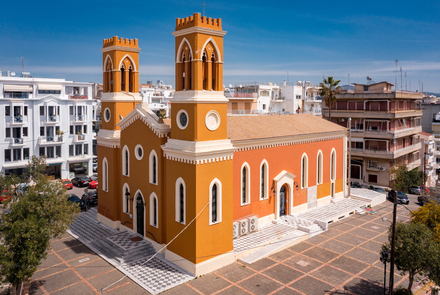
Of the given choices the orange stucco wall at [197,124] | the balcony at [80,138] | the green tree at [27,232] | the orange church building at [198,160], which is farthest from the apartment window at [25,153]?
the orange stucco wall at [197,124]

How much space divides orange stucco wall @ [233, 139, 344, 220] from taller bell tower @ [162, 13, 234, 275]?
3641mm

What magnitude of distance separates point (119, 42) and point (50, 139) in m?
24.5

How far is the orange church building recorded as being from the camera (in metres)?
21.4

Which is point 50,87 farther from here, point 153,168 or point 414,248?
point 414,248

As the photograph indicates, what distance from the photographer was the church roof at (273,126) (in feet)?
90.2

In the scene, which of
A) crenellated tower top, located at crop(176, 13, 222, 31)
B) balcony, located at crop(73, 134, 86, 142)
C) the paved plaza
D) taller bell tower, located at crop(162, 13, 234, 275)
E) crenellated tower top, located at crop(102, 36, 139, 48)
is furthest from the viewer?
balcony, located at crop(73, 134, 86, 142)

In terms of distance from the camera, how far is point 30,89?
45594 mm

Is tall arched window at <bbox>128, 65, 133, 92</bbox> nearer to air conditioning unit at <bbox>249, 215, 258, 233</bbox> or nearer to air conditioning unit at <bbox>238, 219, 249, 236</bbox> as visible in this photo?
air conditioning unit at <bbox>238, 219, 249, 236</bbox>

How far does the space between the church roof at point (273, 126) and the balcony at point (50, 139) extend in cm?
2782

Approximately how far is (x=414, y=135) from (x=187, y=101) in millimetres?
44596

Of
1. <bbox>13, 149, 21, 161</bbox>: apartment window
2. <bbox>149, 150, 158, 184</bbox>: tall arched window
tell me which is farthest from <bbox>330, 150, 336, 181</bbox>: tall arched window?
<bbox>13, 149, 21, 161</bbox>: apartment window

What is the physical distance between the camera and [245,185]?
88.3ft

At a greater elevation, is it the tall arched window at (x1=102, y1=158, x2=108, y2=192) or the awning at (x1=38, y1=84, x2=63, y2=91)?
the awning at (x1=38, y1=84, x2=63, y2=91)

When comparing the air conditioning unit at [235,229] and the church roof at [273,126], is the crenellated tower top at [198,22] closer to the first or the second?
the church roof at [273,126]
